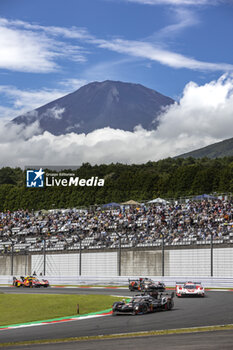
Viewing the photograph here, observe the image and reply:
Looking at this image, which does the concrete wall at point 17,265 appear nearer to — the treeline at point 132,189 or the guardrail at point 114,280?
the guardrail at point 114,280

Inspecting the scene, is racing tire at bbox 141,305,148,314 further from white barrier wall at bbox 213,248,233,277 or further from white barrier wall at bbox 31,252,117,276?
white barrier wall at bbox 31,252,117,276

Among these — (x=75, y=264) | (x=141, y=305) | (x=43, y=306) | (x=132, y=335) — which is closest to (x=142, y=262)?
(x=75, y=264)

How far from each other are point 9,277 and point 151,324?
33898mm

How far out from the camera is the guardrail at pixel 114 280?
38.5 m

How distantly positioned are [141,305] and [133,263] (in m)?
24.4

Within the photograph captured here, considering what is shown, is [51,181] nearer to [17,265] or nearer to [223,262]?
[17,265]

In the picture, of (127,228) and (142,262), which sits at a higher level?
(127,228)

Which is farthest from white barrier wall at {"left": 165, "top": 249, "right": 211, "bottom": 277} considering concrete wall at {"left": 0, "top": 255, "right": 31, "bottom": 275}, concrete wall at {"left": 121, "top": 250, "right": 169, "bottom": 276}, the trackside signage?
the trackside signage

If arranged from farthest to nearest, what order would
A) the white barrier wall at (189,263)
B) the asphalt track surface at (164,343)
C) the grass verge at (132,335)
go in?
the white barrier wall at (189,263) → the grass verge at (132,335) → the asphalt track surface at (164,343)

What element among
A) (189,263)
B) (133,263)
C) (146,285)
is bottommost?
(146,285)

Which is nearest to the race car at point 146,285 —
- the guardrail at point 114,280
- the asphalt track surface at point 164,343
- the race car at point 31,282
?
the guardrail at point 114,280

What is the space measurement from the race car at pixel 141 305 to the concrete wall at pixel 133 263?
16.8 m

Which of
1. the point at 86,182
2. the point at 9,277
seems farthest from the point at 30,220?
the point at 86,182

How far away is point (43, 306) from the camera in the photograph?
2728cm
